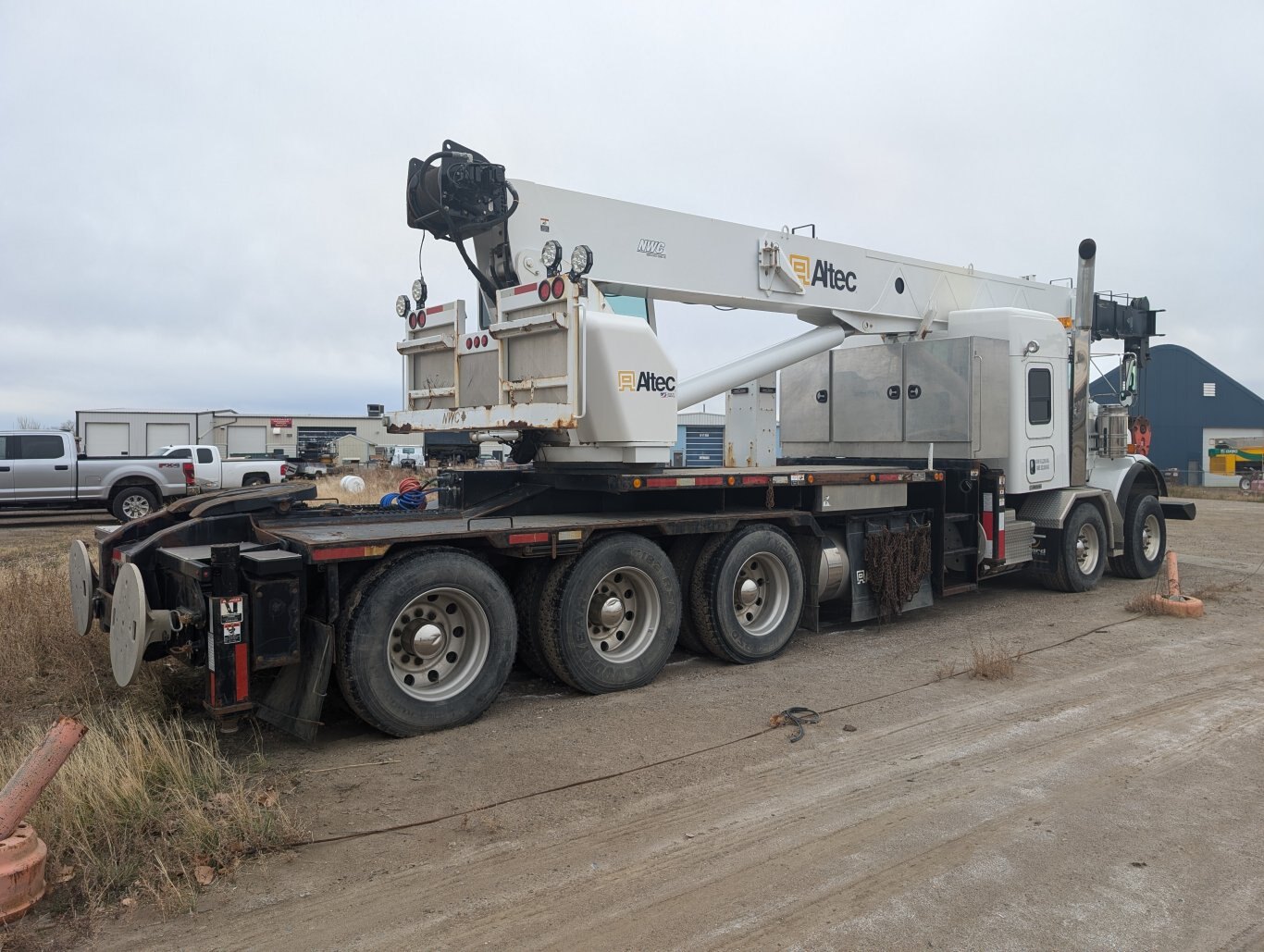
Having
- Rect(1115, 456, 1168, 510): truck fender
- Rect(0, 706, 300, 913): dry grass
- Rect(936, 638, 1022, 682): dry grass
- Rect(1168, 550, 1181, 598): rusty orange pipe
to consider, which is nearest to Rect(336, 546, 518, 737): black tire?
Rect(0, 706, 300, 913): dry grass

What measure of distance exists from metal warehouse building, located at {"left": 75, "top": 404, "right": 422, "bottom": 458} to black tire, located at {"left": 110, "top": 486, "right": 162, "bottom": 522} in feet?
70.4

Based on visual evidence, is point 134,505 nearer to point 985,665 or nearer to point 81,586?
point 81,586

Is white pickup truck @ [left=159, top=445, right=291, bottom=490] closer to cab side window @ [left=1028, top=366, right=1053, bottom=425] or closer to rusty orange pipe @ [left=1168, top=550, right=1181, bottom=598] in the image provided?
cab side window @ [left=1028, top=366, right=1053, bottom=425]

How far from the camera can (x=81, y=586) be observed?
264 inches

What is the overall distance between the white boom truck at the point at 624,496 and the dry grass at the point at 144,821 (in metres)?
0.46

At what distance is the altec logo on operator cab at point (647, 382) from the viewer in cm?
699

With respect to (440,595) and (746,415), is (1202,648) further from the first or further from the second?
(440,595)

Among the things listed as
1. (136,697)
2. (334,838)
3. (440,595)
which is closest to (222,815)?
(334,838)

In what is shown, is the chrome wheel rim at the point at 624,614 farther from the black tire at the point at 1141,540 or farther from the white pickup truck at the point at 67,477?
the white pickup truck at the point at 67,477

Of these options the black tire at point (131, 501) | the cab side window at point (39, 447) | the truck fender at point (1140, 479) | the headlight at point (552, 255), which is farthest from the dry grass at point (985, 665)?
the cab side window at point (39, 447)

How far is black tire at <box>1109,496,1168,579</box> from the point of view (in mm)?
12305

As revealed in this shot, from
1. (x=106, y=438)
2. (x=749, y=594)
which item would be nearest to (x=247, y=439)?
(x=106, y=438)

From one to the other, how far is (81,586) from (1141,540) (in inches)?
483

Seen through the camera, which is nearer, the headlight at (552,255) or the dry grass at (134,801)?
the dry grass at (134,801)
